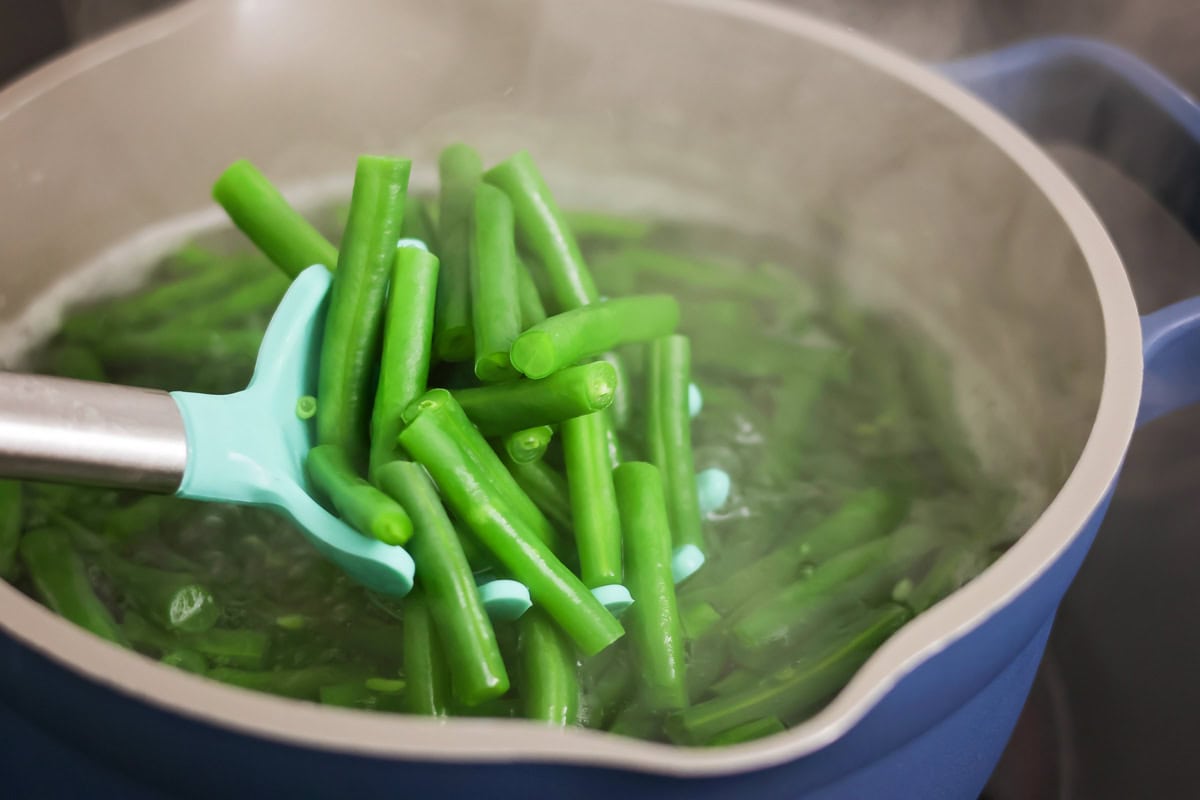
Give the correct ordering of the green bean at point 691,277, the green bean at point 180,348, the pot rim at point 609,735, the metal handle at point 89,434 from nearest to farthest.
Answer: the pot rim at point 609,735 → the metal handle at point 89,434 → the green bean at point 180,348 → the green bean at point 691,277

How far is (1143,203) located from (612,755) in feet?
4.94

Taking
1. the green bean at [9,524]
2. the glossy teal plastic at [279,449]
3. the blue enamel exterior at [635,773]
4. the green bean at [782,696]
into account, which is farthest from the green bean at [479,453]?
the green bean at [9,524]

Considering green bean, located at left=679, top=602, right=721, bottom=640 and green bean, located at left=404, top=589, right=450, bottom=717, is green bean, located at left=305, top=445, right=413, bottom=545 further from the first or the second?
green bean, located at left=679, top=602, right=721, bottom=640

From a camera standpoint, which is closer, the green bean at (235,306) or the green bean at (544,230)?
the green bean at (544,230)

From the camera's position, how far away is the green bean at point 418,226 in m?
1.33

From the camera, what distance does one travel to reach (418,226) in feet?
4.37

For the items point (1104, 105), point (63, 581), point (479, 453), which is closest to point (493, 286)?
point (479, 453)

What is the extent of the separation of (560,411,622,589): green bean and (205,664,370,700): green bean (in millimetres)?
245

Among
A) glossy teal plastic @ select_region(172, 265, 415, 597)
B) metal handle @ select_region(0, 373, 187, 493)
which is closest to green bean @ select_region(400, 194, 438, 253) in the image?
glossy teal plastic @ select_region(172, 265, 415, 597)

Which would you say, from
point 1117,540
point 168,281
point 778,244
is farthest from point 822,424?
point 168,281

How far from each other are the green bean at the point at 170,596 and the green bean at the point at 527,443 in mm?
344

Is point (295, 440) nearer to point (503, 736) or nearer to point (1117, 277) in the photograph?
point (503, 736)

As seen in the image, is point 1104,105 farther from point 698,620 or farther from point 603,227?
point 698,620

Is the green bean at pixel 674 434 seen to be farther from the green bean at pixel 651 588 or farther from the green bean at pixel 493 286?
the green bean at pixel 493 286
